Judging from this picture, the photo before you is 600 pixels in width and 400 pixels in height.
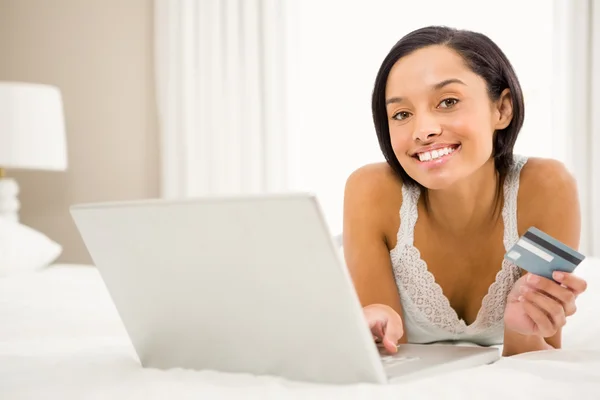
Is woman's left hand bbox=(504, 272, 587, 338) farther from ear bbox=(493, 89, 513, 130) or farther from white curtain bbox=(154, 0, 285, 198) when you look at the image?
white curtain bbox=(154, 0, 285, 198)

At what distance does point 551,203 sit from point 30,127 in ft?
7.87

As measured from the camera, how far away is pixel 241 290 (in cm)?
83

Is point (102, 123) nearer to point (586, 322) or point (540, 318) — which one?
point (586, 322)

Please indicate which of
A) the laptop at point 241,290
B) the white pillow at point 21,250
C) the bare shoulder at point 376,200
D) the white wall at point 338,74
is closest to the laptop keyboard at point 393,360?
the laptop at point 241,290

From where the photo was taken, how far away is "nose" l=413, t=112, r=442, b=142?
1170 mm

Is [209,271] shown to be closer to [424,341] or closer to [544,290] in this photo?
[544,290]

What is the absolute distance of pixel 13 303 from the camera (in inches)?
68.3

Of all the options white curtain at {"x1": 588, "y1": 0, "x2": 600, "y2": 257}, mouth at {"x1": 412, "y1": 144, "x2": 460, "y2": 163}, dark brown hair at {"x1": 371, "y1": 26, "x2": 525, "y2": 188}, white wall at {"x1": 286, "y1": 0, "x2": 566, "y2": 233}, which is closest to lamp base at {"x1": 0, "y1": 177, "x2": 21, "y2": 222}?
white wall at {"x1": 286, "y1": 0, "x2": 566, "y2": 233}

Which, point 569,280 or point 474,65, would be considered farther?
point 474,65

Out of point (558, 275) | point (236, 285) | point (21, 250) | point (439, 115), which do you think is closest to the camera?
point (236, 285)

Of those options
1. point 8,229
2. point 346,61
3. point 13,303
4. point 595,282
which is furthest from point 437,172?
point 346,61

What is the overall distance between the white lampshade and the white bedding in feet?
5.66

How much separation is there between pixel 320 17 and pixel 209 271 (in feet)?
9.80

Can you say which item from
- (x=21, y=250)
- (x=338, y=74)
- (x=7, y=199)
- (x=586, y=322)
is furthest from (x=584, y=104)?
(x=7, y=199)
